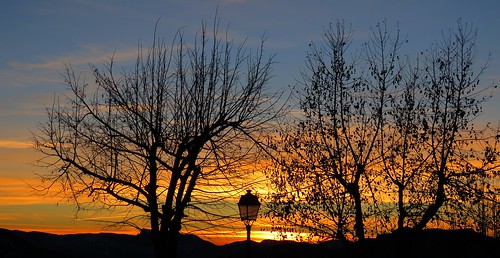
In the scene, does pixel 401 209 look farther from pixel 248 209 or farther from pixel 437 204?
pixel 248 209

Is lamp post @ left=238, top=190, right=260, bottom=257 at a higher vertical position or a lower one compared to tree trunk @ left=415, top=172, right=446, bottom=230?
lower

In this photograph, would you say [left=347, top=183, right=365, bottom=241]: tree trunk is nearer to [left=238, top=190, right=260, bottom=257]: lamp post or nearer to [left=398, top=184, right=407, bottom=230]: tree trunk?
[left=398, top=184, right=407, bottom=230]: tree trunk

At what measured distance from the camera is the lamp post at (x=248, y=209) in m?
23.2

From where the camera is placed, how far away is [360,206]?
27438mm

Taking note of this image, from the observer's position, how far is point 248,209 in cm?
2325

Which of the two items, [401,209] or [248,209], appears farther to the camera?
[401,209]

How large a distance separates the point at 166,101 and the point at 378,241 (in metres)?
10.7

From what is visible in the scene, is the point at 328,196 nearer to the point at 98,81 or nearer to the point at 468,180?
the point at 468,180

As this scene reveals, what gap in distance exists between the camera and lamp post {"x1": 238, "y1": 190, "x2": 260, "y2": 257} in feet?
76.3

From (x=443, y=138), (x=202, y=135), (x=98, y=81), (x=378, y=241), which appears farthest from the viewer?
(x=378, y=241)

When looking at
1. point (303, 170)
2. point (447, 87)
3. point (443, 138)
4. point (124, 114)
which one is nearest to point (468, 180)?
point (443, 138)

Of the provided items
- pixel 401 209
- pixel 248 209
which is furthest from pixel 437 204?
pixel 248 209

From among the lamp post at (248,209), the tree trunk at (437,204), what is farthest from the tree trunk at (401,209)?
the lamp post at (248,209)

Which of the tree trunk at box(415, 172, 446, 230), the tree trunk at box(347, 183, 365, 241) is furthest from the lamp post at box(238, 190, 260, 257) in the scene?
the tree trunk at box(415, 172, 446, 230)
